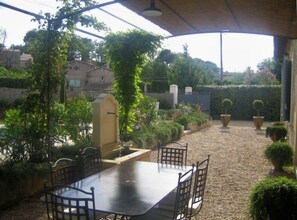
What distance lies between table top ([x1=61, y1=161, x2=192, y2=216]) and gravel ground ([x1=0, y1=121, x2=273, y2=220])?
107 cm

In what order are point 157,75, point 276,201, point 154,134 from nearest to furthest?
point 276,201 → point 154,134 → point 157,75

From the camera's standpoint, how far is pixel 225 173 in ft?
24.6

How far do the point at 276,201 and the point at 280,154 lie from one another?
3.82 metres

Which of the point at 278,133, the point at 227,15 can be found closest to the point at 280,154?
the point at 278,133

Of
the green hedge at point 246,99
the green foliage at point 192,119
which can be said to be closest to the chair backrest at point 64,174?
the green foliage at point 192,119

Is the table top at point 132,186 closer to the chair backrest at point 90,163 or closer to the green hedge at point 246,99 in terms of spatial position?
the chair backrest at point 90,163

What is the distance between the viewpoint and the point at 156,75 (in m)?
37.0

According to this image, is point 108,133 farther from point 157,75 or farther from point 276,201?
point 157,75

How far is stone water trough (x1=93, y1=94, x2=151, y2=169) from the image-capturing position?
719 cm

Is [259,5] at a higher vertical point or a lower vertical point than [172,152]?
higher

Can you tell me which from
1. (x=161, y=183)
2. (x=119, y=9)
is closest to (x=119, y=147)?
(x=119, y=9)

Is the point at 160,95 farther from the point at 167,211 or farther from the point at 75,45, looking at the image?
the point at 167,211

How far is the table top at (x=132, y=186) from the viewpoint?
295 cm

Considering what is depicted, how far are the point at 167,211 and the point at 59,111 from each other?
5000mm
